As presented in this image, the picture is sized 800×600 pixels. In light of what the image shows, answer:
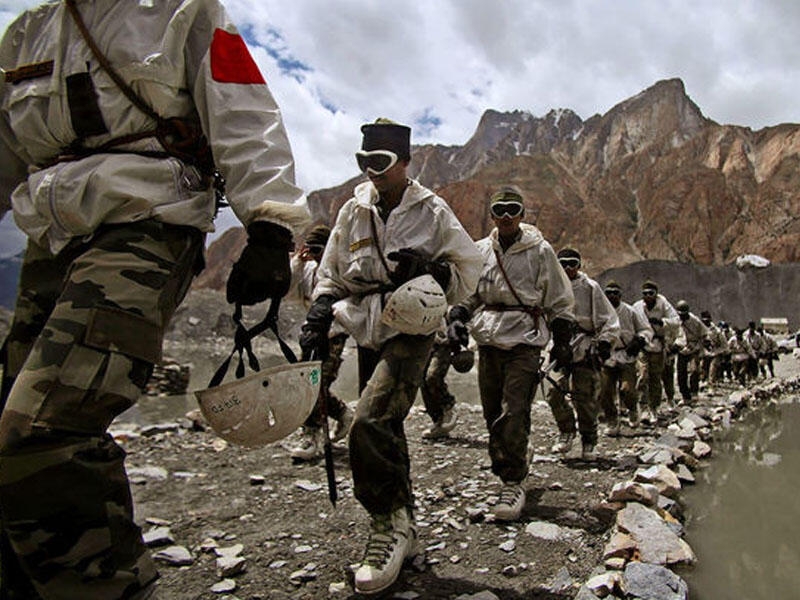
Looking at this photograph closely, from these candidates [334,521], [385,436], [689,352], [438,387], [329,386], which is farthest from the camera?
[689,352]

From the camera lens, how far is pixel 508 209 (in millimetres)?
4242

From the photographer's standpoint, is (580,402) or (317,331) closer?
(317,331)

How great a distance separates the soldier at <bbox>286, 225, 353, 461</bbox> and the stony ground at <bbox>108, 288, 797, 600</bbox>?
177 mm

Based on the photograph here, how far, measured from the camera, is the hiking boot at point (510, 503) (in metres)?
3.46

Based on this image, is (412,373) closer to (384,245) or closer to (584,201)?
(384,245)

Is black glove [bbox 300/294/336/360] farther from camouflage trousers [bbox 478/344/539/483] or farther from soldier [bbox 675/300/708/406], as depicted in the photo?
soldier [bbox 675/300/708/406]

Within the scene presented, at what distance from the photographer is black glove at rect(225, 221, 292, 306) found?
1.78 meters

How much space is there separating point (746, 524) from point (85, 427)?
387 cm

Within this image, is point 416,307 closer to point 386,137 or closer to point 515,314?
point 386,137

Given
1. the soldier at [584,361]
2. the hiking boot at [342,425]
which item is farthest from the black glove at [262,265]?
the soldier at [584,361]

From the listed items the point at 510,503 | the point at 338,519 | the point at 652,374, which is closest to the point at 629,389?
the point at 652,374

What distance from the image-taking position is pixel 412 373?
276 cm

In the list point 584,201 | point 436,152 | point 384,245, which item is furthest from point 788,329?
point 436,152

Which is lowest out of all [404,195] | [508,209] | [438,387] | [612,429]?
[612,429]
